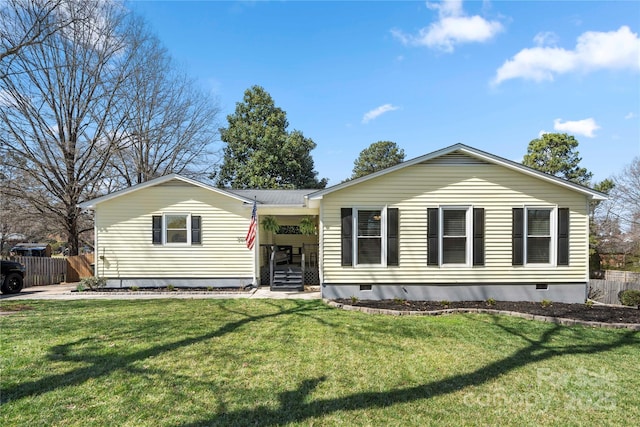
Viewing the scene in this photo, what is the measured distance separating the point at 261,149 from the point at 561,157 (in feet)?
65.5

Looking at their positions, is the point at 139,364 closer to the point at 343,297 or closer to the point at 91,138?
the point at 343,297

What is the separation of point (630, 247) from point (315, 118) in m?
21.0

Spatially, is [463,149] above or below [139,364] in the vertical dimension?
above

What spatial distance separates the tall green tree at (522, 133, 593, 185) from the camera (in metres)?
19.4

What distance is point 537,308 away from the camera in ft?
27.4

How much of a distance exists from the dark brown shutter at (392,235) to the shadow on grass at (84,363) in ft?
15.0

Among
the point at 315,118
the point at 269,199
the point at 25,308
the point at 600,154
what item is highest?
the point at 315,118

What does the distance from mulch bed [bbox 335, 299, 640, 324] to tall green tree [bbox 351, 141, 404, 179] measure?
26540mm

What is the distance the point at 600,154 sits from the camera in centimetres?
1570

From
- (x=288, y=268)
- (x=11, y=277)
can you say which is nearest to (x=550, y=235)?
(x=288, y=268)

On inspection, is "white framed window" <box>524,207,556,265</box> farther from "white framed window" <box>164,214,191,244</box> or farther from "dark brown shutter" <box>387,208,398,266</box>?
"white framed window" <box>164,214,191,244</box>

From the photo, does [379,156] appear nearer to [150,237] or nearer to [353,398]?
[150,237]

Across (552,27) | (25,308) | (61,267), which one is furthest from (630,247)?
(61,267)

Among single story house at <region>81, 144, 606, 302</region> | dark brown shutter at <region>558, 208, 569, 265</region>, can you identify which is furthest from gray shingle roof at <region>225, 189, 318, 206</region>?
dark brown shutter at <region>558, 208, 569, 265</region>
